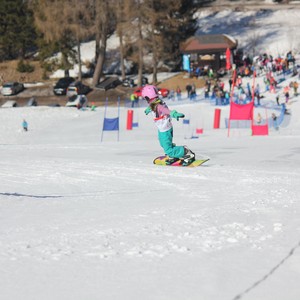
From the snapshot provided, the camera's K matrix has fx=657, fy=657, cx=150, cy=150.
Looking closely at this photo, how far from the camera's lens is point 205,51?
49.2 m

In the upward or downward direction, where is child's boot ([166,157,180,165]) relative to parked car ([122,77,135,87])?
downward

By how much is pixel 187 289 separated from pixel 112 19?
152 ft

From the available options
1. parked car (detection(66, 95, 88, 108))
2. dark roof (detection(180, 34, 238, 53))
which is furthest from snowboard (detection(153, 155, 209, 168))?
dark roof (detection(180, 34, 238, 53))

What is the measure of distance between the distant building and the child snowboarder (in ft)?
123

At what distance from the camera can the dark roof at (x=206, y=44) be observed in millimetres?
49219

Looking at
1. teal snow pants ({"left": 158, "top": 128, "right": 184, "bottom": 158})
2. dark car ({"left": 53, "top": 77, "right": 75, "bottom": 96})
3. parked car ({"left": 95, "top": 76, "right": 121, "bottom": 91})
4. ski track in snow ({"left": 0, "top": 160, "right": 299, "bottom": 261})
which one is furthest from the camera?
parked car ({"left": 95, "top": 76, "right": 121, "bottom": 91})

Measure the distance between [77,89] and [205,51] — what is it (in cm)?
1006

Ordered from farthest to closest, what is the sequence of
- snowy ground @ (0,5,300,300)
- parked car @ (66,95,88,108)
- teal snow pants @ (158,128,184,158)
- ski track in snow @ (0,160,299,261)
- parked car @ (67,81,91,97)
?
parked car @ (67,81,91,97)
parked car @ (66,95,88,108)
teal snow pants @ (158,128,184,158)
ski track in snow @ (0,160,299,261)
snowy ground @ (0,5,300,300)

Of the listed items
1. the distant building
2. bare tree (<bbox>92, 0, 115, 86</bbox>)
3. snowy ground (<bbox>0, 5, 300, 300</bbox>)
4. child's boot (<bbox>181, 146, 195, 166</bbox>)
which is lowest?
child's boot (<bbox>181, 146, 195, 166</bbox>)

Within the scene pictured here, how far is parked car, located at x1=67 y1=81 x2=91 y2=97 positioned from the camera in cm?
4655

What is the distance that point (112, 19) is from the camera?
49469 millimetres

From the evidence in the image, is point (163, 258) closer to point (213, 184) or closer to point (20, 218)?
point (20, 218)

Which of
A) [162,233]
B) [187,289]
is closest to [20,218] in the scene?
[162,233]

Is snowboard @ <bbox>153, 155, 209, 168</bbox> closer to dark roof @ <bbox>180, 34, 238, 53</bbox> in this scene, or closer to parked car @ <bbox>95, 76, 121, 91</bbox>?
dark roof @ <bbox>180, 34, 238, 53</bbox>
